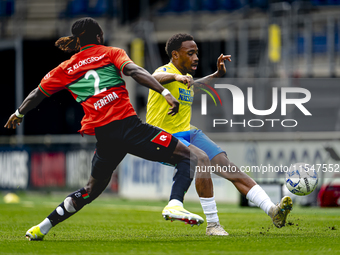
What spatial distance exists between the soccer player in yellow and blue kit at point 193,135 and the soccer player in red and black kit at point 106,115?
0.43m

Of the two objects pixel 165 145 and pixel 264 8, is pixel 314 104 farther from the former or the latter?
pixel 165 145

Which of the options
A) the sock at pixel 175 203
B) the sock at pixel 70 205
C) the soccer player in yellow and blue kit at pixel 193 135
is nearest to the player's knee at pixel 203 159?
the soccer player in yellow and blue kit at pixel 193 135

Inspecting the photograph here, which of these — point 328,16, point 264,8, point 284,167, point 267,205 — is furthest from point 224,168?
point 264,8

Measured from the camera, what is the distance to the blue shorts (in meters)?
6.17

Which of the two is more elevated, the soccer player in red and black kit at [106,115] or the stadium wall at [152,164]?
the soccer player in red and black kit at [106,115]

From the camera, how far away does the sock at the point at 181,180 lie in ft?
18.0

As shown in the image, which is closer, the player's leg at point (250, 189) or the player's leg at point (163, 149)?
the player's leg at point (163, 149)

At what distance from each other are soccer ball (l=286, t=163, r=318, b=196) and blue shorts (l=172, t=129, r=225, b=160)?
0.96 metres

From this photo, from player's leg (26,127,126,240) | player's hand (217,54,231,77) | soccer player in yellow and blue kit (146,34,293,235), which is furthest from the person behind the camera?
player's hand (217,54,231,77)

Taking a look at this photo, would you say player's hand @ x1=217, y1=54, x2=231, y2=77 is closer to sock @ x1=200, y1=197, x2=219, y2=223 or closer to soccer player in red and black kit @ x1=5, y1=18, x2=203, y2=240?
soccer player in red and black kit @ x1=5, y1=18, x2=203, y2=240

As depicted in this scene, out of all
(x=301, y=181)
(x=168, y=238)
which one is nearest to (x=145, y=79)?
(x=168, y=238)

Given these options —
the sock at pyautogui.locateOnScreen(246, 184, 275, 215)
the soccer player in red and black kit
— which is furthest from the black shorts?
the sock at pyautogui.locateOnScreen(246, 184, 275, 215)

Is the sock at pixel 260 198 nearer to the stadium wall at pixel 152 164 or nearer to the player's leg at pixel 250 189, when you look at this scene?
the player's leg at pixel 250 189

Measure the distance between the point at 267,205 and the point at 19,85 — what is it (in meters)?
14.7
